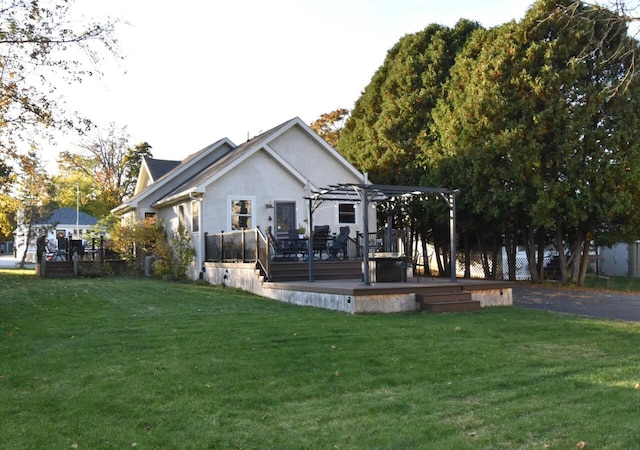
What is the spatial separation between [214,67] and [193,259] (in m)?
7.28

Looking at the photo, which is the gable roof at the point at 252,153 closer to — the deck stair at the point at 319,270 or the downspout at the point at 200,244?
the downspout at the point at 200,244

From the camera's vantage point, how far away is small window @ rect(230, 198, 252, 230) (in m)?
20.0

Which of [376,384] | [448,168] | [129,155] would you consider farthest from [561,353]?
[129,155]

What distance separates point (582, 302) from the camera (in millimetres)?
14516

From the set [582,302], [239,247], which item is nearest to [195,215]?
[239,247]

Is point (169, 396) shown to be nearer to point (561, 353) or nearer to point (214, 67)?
point (561, 353)

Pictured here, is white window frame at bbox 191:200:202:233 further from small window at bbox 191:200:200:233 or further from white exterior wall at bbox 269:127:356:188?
white exterior wall at bbox 269:127:356:188

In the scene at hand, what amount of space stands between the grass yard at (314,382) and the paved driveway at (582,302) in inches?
79.3

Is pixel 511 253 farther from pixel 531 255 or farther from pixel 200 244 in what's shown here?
pixel 200 244

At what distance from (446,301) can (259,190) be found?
982 centimetres

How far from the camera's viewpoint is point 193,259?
66.2ft

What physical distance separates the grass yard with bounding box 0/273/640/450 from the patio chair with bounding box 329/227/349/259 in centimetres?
661

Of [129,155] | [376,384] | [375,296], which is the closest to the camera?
[376,384]

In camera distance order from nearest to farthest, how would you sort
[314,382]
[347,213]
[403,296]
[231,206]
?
[314,382] < [403,296] < [231,206] < [347,213]
